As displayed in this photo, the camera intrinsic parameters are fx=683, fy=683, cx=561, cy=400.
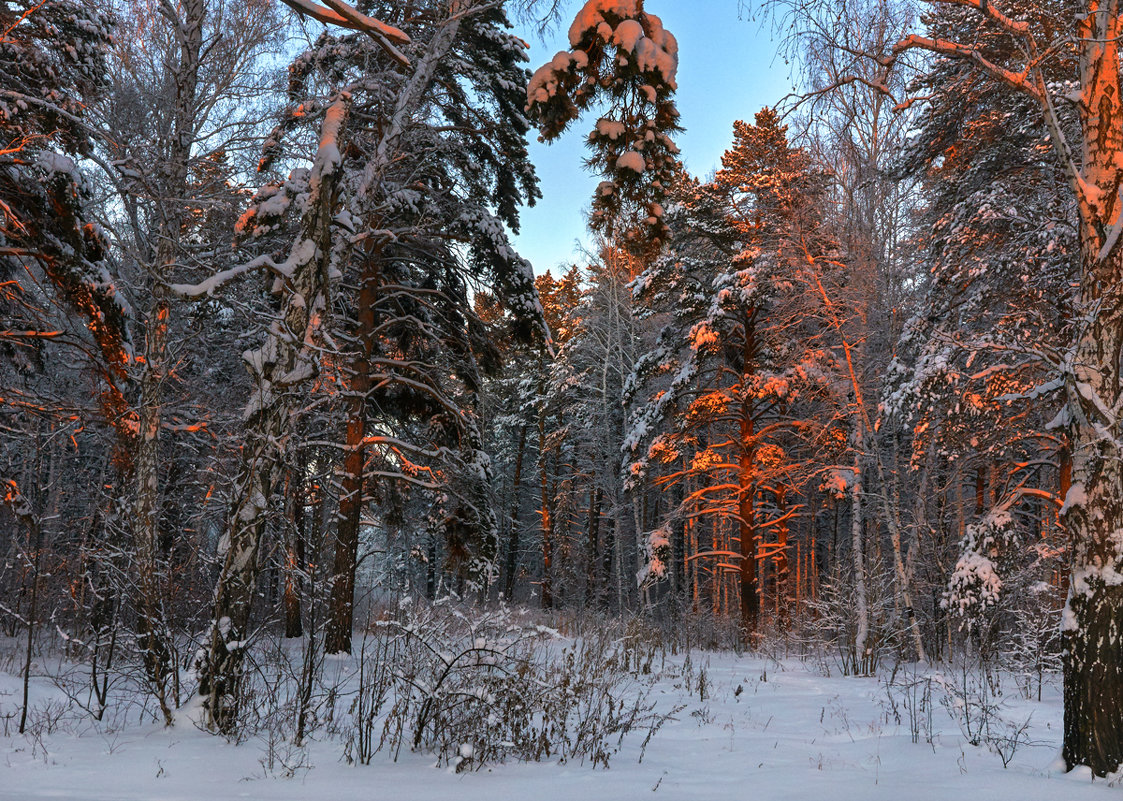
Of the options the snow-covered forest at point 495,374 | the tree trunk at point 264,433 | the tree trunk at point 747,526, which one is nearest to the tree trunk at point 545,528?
the snow-covered forest at point 495,374

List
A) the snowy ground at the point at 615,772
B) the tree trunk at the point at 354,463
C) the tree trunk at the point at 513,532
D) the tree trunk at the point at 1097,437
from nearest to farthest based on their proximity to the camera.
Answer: the snowy ground at the point at 615,772
the tree trunk at the point at 1097,437
the tree trunk at the point at 354,463
the tree trunk at the point at 513,532

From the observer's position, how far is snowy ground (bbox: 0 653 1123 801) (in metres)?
3.86

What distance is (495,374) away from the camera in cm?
1292

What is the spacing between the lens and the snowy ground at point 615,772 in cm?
386

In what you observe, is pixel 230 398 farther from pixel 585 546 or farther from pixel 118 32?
pixel 585 546

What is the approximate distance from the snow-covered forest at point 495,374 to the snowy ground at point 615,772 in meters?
0.05

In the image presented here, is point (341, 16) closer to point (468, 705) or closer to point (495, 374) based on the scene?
point (468, 705)

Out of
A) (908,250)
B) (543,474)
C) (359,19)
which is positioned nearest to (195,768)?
(359,19)

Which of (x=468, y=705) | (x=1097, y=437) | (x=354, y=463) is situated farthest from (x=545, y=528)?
(x=1097, y=437)

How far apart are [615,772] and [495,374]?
29.3 feet

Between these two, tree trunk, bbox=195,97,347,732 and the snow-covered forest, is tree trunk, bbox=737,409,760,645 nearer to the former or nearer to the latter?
the snow-covered forest

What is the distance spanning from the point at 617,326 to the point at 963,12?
1439cm

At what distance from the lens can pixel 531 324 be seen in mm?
11977

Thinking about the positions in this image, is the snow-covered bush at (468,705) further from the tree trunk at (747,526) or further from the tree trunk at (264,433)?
the tree trunk at (747,526)
